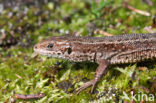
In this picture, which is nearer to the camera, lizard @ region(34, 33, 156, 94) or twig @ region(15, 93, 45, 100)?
twig @ region(15, 93, 45, 100)

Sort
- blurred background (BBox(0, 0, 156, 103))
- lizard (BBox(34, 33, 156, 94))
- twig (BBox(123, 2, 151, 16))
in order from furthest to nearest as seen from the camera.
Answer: twig (BBox(123, 2, 151, 16)), lizard (BBox(34, 33, 156, 94)), blurred background (BBox(0, 0, 156, 103))

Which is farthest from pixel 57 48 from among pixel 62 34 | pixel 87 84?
pixel 62 34

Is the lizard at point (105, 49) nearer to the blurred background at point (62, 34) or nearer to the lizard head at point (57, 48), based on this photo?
the lizard head at point (57, 48)

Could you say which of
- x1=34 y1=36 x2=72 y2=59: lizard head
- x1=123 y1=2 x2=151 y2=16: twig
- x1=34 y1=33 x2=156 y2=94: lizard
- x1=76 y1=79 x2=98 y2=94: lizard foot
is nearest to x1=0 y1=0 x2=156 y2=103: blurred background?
x1=123 y1=2 x2=151 y2=16: twig

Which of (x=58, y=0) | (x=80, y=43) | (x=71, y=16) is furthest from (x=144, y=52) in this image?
(x=58, y=0)

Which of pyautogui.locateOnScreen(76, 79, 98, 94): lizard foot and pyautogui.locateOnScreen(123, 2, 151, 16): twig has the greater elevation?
pyautogui.locateOnScreen(123, 2, 151, 16): twig

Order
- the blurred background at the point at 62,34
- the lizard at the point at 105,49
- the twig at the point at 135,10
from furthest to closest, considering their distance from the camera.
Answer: the twig at the point at 135,10, the lizard at the point at 105,49, the blurred background at the point at 62,34

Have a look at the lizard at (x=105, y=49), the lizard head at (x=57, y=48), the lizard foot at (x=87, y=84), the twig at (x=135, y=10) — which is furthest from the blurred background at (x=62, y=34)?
the lizard head at (x=57, y=48)

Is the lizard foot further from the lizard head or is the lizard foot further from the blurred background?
the lizard head

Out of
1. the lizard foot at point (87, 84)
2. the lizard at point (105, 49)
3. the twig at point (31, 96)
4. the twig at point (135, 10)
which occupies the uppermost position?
the twig at point (135, 10)
